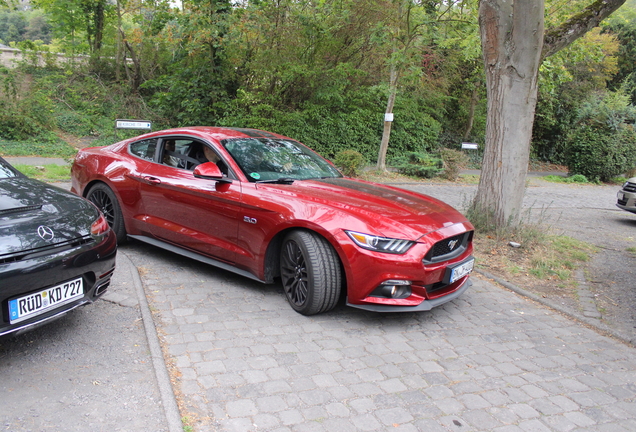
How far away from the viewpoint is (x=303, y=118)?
16609 mm

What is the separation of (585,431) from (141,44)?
1913cm

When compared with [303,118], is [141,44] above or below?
above

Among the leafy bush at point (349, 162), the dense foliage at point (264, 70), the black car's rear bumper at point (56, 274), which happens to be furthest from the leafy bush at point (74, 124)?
the black car's rear bumper at point (56, 274)

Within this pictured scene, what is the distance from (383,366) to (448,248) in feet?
4.02

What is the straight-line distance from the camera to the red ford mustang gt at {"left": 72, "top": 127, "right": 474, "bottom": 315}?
3697mm

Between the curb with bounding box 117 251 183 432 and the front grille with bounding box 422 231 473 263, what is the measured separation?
204 centimetres

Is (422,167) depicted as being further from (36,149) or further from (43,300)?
(43,300)

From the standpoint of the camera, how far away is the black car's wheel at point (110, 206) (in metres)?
5.38

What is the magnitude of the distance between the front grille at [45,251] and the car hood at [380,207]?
5.48 ft

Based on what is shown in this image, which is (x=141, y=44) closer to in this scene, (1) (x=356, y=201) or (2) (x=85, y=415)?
(1) (x=356, y=201)

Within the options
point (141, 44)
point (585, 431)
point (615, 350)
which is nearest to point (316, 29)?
point (141, 44)

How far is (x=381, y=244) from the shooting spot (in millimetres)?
3652

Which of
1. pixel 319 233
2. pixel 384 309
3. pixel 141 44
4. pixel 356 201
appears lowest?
pixel 384 309

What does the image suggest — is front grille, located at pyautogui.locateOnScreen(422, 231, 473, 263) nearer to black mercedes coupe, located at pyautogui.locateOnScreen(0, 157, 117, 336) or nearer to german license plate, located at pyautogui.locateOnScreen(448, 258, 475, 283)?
german license plate, located at pyautogui.locateOnScreen(448, 258, 475, 283)
